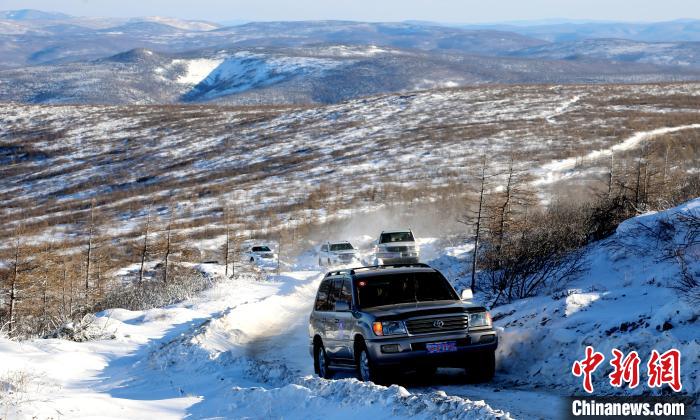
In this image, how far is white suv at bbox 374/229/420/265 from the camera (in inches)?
1264

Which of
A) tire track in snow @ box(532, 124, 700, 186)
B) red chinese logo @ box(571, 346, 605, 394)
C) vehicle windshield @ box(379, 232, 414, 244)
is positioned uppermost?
red chinese logo @ box(571, 346, 605, 394)

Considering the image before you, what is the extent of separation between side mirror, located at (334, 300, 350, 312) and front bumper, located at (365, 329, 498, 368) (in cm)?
112

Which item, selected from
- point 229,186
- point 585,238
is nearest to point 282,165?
point 229,186

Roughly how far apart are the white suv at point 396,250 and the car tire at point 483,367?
20.5 m

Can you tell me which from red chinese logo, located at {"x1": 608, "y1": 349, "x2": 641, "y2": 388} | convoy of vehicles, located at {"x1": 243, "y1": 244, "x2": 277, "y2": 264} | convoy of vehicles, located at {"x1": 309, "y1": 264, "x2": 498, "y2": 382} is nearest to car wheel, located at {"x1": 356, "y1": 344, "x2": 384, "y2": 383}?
convoy of vehicles, located at {"x1": 309, "y1": 264, "x2": 498, "y2": 382}

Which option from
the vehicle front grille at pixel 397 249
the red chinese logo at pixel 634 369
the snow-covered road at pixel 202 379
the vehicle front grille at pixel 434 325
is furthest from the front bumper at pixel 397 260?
the red chinese logo at pixel 634 369

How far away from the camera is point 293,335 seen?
1861 centimetres

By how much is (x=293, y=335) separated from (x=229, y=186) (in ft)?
193

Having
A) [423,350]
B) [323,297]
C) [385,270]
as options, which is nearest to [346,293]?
[385,270]

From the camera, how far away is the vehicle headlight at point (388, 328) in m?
10.9

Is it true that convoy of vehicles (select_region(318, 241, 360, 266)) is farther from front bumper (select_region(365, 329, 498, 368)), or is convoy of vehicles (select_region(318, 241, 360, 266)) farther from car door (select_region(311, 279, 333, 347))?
Result: front bumper (select_region(365, 329, 498, 368))

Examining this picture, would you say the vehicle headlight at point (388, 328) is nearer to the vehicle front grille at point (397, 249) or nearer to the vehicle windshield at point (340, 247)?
the vehicle front grille at point (397, 249)

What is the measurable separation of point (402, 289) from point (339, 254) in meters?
24.9

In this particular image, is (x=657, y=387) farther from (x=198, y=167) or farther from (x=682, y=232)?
(x=198, y=167)
